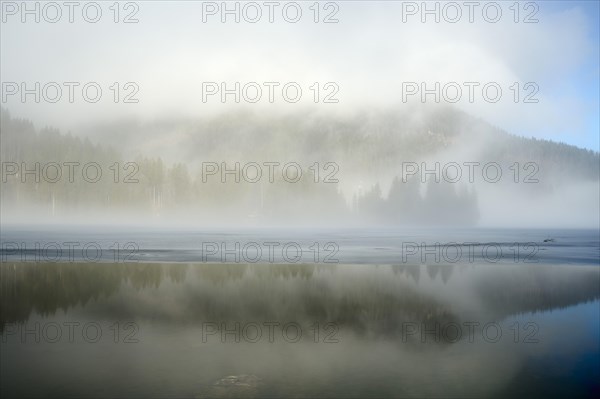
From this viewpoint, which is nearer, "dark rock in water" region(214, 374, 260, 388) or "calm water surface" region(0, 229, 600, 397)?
"dark rock in water" region(214, 374, 260, 388)

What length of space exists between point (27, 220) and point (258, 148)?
71.3 m

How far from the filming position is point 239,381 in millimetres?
9969

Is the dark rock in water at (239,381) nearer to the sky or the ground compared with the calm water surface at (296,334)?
nearer to the sky

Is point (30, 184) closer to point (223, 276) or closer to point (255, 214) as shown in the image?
point (255, 214)

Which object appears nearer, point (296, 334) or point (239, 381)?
point (239, 381)

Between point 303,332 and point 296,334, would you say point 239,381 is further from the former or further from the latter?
point 303,332

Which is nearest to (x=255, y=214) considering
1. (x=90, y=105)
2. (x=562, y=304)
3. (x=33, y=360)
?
(x=90, y=105)

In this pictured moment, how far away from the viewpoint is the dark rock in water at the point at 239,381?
9742 millimetres

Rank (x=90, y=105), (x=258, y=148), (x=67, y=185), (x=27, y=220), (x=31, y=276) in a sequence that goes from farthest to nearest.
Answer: (x=258, y=148) → (x=90, y=105) → (x=67, y=185) → (x=27, y=220) → (x=31, y=276)

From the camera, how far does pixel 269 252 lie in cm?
4125

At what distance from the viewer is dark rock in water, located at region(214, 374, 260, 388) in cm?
974

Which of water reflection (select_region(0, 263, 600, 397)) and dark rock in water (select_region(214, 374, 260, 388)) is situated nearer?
dark rock in water (select_region(214, 374, 260, 388))

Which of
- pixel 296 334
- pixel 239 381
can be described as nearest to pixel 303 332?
pixel 296 334

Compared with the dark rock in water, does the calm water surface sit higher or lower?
lower
